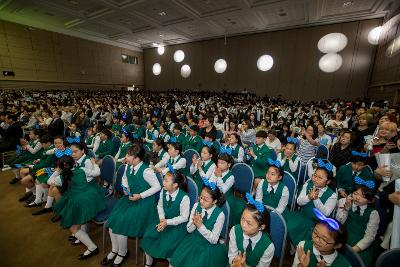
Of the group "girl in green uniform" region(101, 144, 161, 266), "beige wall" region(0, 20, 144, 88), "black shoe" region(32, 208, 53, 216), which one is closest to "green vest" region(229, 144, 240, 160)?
"girl in green uniform" region(101, 144, 161, 266)

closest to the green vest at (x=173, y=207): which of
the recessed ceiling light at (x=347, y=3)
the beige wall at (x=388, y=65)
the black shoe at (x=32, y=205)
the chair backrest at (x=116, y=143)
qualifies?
the black shoe at (x=32, y=205)

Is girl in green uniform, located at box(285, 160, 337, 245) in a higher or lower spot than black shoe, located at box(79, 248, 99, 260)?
higher

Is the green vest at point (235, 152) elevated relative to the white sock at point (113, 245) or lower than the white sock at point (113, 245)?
elevated

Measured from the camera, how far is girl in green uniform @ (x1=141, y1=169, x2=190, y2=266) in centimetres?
200

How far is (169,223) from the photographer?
2105 mm

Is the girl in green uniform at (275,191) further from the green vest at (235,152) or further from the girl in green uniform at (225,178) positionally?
the green vest at (235,152)

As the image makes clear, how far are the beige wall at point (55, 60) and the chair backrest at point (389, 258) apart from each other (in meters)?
18.4

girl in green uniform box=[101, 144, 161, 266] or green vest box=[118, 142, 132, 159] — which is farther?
green vest box=[118, 142, 132, 159]

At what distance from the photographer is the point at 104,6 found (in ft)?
35.5

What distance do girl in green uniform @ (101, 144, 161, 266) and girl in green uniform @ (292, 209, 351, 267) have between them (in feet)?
5.45

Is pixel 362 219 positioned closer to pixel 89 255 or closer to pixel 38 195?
pixel 89 255

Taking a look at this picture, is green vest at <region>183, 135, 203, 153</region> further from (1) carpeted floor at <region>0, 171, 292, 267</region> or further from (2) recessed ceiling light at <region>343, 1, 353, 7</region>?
(2) recessed ceiling light at <region>343, 1, 353, 7</region>

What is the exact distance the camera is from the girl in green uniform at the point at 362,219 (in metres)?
1.87

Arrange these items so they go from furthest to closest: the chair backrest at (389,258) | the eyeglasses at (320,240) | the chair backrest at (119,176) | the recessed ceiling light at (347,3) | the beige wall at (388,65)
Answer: the recessed ceiling light at (347,3), the beige wall at (388,65), the chair backrest at (119,176), the eyeglasses at (320,240), the chair backrest at (389,258)
